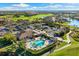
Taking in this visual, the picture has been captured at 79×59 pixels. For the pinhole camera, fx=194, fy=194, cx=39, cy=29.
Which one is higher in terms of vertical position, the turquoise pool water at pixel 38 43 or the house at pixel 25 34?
the house at pixel 25 34

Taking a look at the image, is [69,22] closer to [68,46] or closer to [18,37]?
[68,46]

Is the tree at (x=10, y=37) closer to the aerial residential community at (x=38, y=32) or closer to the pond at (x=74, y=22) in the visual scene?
the aerial residential community at (x=38, y=32)

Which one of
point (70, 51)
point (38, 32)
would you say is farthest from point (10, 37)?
point (70, 51)

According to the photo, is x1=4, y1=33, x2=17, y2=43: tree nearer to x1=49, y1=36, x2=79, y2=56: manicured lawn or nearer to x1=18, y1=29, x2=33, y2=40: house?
x1=18, y1=29, x2=33, y2=40: house

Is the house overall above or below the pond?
below

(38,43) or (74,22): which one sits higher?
(74,22)

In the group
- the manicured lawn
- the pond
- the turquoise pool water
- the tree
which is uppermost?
the pond

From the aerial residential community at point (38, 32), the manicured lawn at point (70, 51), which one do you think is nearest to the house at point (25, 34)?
the aerial residential community at point (38, 32)

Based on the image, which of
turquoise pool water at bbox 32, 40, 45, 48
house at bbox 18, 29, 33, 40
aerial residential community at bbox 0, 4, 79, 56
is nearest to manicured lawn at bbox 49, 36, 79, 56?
aerial residential community at bbox 0, 4, 79, 56

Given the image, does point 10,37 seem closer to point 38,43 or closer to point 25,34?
point 25,34
